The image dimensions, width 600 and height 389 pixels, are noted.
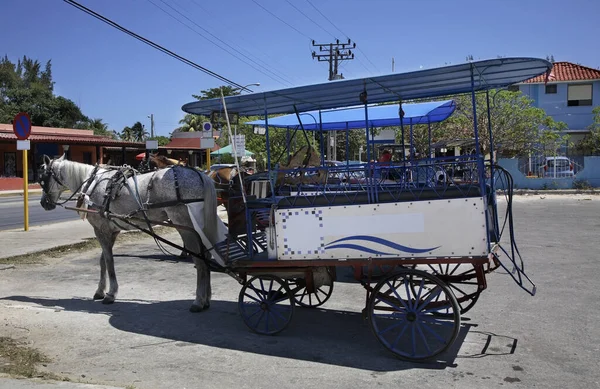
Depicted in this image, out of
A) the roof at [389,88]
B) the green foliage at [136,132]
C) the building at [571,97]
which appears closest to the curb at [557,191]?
the building at [571,97]

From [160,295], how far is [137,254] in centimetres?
356

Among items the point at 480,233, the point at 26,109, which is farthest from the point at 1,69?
the point at 480,233

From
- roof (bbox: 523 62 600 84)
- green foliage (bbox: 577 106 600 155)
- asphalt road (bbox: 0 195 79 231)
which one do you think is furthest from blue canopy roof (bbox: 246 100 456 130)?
A: roof (bbox: 523 62 600 84)

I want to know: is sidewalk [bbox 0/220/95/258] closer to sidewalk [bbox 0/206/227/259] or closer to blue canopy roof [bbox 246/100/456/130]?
sidewalk [bbox 0/206/227/259]

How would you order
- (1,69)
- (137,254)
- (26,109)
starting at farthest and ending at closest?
(1,69) → (26,109) → (137,254)

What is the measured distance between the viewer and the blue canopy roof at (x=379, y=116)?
32.7 feet

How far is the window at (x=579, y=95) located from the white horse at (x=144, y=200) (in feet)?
125

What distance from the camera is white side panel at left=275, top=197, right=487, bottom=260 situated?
4973 mm

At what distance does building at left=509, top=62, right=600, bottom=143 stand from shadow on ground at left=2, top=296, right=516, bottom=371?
118ft

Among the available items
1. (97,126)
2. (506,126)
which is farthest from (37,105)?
(506,126)

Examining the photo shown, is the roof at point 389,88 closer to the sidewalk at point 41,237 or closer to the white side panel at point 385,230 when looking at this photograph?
the white side panel at point 385,230

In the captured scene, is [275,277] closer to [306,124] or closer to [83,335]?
[83,335]

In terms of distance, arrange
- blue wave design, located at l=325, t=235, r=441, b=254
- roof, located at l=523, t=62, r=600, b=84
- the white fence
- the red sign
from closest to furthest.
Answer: blue wave design, located at l=325, t=235, r=441, b=254 < the red sign < the white fence < roof, located at l=523, t=62, r=600, b=84

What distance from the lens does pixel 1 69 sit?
193ft
